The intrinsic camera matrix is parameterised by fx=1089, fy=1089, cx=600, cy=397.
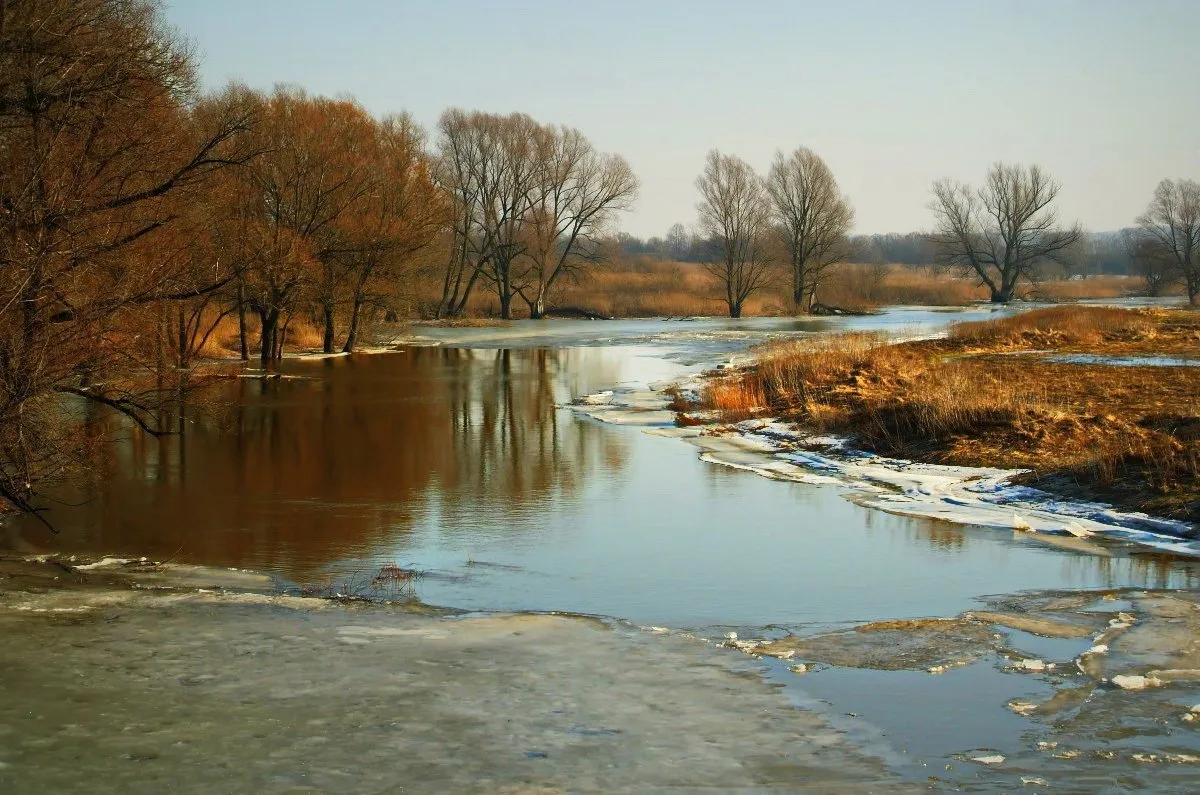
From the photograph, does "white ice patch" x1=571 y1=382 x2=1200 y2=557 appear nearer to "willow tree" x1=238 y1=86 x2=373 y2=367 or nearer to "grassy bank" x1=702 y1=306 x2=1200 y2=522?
"grassy bank" x1=702 y1=306 x2=1200 y2=522

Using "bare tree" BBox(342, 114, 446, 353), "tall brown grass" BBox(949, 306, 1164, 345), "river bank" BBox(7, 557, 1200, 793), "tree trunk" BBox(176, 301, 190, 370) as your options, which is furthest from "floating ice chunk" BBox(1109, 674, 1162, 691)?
"bare tree" BBox(342, 114, 446, 353)

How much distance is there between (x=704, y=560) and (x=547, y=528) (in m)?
2.28

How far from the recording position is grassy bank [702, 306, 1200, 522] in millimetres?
13742

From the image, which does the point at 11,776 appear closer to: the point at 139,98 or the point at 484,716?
the point at 484,716

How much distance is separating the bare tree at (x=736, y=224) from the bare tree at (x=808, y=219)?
12.1 ft

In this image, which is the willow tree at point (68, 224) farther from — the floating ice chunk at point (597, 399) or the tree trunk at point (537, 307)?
the tree trunk at point (537, 307)

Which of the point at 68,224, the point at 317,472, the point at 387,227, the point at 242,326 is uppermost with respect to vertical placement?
the point at 387,227

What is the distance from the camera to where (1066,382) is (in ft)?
77.1

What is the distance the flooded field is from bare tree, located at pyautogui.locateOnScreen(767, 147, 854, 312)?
62.2m

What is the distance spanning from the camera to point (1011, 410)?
57.7 ft

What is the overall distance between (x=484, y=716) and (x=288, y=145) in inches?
1339

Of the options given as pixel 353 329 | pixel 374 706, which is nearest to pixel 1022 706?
pixel 374 706

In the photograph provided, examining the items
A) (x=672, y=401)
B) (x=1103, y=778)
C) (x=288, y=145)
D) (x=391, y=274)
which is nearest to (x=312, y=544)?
(x=1103, y=778)

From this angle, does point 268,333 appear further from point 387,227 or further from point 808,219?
point 808,219
